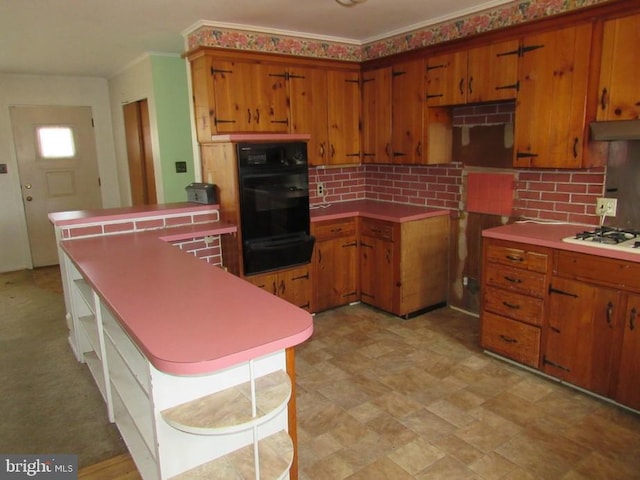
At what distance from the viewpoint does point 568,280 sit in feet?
8.73

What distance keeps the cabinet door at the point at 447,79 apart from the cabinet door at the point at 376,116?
1.51ft

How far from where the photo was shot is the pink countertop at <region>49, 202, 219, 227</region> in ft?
9.87

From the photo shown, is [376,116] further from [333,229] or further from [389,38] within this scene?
[333,229]

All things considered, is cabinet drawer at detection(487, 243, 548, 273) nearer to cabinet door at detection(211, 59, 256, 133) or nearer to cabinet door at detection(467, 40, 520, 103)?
cabinet door at detection(467, 40, 520, 103)

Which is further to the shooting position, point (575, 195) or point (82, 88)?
point (82, 88)

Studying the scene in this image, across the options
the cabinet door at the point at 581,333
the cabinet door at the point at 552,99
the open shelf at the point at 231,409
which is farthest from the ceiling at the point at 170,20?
the open shelf at the point at 231,409

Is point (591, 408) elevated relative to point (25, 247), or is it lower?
lower

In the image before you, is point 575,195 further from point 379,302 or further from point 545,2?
point 379,302

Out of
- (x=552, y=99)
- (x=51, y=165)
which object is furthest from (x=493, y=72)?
(x=51, y=165)

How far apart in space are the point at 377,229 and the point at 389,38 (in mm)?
1722

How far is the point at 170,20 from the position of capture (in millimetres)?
3441

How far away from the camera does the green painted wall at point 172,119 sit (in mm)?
4656

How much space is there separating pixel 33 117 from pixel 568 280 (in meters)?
6.10

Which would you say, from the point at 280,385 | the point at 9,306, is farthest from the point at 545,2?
the point at 9,306
